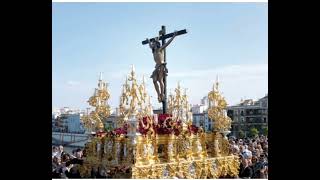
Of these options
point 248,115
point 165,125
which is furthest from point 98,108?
point 248,115

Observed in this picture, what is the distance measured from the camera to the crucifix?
5.74 m

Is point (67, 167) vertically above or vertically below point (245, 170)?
above

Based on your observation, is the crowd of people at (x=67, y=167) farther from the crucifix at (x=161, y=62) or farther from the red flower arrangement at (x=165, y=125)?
the crucifix at (x=161, y=62)

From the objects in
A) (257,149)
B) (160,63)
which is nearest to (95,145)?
(160,63)

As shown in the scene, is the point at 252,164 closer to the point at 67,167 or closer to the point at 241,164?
the point at 241,164

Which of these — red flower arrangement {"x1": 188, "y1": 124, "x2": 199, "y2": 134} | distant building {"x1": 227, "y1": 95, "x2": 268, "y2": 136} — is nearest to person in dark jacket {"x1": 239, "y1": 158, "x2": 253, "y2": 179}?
red flower arrangement {"x1": 188, "y1": 124, "x2": 199, "y2": 134}

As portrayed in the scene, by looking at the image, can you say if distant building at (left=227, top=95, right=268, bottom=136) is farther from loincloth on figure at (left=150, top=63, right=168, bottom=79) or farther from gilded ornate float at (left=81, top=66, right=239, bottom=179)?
loincloth on figure at (left=150, top=63, right=168, bottom=79)

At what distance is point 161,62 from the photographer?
18.9 feet

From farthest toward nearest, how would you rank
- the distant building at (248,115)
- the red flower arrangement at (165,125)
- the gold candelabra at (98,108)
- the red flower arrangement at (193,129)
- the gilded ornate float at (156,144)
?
the distant building at (248,115) < the red flower arrangement at (193,129) < the gold candelabra at (98,108) < the red flower arrangement at (165,125) < the gilded ornate float at (156,144)

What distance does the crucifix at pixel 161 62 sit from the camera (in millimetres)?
5740

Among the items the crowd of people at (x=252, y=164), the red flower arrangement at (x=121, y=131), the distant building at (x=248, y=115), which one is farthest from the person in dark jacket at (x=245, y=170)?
the distant building at (x=248, y=115)
